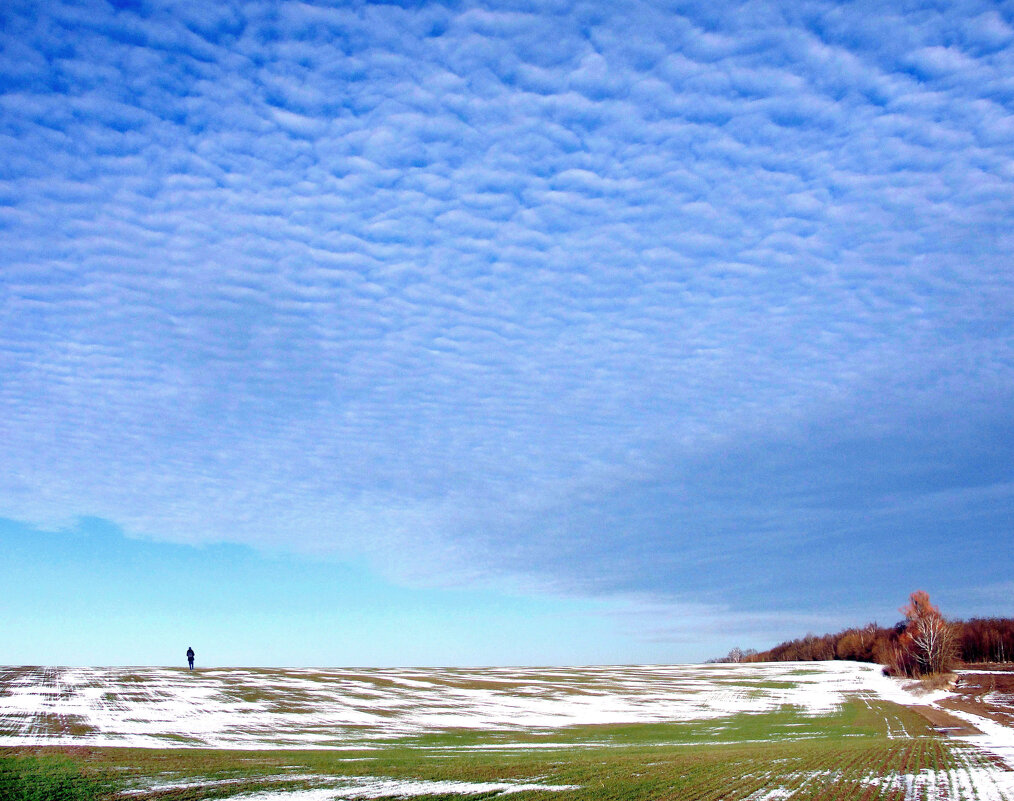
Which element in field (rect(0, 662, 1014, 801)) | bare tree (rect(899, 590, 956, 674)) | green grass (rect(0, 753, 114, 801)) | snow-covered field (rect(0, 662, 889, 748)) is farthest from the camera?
bare tree (rect(899, 590, 956, 674))

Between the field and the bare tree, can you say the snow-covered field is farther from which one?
the bare tree

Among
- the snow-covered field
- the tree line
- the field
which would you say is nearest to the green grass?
the field

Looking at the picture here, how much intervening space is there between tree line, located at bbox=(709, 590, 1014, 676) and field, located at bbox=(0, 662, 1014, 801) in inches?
1085

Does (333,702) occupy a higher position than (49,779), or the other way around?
(49,779)

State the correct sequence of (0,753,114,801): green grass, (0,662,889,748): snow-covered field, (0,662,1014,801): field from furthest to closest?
(0,662,889,748): snow-covered field, (0,662,1014,801): field, (0,753,114,801): green grass

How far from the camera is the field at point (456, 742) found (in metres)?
19.9

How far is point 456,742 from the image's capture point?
33.8 meters

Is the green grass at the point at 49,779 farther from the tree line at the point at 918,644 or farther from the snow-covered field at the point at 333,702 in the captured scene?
the tree line at the point at 918,644

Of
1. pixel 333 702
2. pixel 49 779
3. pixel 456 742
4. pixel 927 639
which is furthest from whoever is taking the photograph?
pixel 927 639

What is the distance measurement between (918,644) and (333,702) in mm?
74100

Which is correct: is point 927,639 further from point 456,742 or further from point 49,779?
point 49,779

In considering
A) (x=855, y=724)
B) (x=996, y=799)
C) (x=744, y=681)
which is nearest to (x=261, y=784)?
(x=996, y=799)

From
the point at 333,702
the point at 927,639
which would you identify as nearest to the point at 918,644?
the point at 927,639

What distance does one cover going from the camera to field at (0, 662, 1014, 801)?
19891mm
